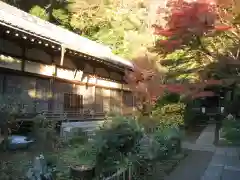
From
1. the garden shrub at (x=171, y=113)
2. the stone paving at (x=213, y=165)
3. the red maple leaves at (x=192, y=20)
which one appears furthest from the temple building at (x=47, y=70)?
the stone paving at (x=213, y=165)

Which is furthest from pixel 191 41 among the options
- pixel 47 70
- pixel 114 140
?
pixel 114 140

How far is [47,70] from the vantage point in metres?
12.0

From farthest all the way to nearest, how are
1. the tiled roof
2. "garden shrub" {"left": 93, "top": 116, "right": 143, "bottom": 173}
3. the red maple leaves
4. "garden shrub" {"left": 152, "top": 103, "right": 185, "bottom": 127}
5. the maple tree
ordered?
"garden shrub" {"left": 152, "top": 103, "right": 185, "bottom": 127} → the maple tree → the red maple leaves → the tiled roof → "garden shrub" {"left": 93, "top": 116, "right": 143, "bottom": 173}

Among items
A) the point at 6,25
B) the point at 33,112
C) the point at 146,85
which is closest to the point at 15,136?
the point at 33,112

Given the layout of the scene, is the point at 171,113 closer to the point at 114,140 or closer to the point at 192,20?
the point at 192,20

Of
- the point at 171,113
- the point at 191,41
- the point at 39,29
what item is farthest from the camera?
the point at 171,113

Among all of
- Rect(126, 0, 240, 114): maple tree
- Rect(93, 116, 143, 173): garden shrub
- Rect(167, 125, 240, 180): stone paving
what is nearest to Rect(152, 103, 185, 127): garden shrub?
Rect(126, 0, 240, 114): maple tree

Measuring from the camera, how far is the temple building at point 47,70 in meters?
9.98

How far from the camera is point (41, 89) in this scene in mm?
11703

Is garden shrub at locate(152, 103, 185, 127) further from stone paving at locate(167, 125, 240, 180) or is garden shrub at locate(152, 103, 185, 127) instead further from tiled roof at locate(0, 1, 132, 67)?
tiled roof at locate(0, 1, 132, 67)

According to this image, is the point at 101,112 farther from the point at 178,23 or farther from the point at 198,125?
the point at 198,125

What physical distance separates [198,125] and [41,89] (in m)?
13.8

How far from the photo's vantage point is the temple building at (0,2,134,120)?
9984 mm

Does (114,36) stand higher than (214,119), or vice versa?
(114,36)
